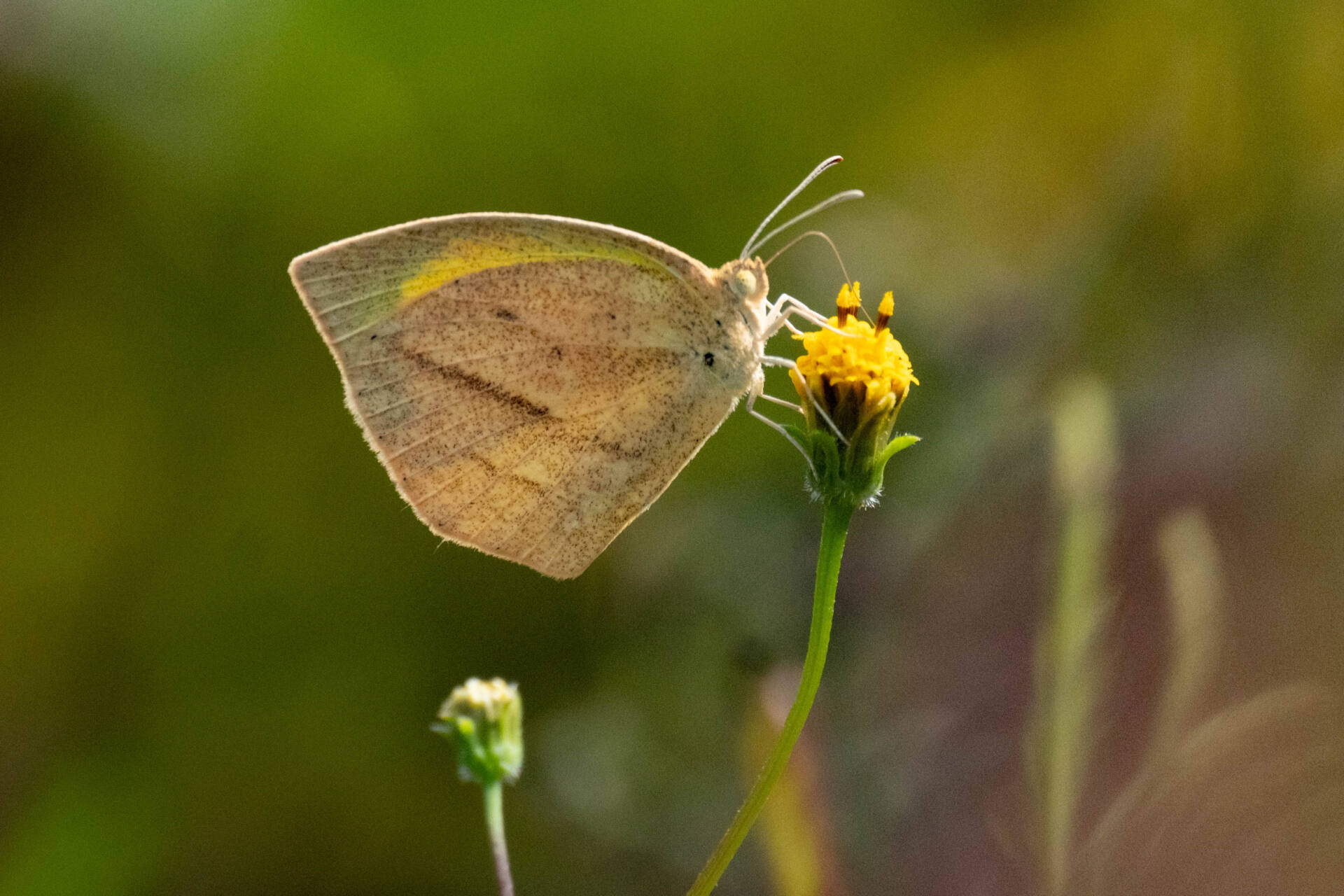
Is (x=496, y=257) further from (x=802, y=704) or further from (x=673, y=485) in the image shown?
(x=673, y=485)

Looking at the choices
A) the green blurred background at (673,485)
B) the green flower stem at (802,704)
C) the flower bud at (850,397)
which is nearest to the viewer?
the green flower stem at (802,704)

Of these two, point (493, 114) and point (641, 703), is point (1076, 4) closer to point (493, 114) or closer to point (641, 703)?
point (493, 114)

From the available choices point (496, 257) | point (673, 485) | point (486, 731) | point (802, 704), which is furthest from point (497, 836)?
point (673, 485)

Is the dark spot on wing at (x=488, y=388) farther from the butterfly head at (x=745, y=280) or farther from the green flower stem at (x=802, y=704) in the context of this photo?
the green flower stem at (x=802, y=704)

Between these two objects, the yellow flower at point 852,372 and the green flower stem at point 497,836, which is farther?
the yellow flower at point 852,372

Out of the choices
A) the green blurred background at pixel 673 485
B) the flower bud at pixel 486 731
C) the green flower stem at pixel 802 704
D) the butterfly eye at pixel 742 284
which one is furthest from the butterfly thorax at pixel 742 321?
the green blurred background at pixel 673 485

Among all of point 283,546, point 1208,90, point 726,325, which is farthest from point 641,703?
point 1208,90
